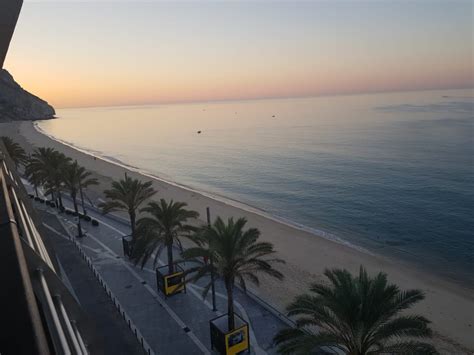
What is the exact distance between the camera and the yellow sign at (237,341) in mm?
16125

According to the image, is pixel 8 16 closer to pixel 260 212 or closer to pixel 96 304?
pixel 96 304

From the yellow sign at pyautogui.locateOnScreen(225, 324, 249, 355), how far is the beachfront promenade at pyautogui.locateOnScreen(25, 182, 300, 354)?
73 cm

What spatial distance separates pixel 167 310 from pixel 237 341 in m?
5.52

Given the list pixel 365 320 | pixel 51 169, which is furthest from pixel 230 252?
pixel 51 169

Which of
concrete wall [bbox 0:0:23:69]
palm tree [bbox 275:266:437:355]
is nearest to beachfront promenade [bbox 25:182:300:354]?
palm tree [bbox 275:266:437:355]

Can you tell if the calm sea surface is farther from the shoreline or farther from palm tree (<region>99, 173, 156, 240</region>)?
palm tree (<region>99, 173, 156, 240</region>)

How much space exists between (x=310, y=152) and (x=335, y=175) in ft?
87.3

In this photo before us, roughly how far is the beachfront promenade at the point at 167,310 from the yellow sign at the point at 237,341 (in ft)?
2.40

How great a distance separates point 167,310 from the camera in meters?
20.1

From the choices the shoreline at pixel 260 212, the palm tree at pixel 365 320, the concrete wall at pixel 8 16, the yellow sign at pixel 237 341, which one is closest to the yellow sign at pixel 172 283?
the yellow sign at pixel 237 341

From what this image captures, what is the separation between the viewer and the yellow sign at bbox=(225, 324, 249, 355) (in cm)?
1612

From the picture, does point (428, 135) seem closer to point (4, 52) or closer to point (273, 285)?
point (273, 285)

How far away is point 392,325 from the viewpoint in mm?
10820

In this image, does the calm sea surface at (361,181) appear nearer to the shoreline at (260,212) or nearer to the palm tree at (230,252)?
the shoreline at (260,212)
